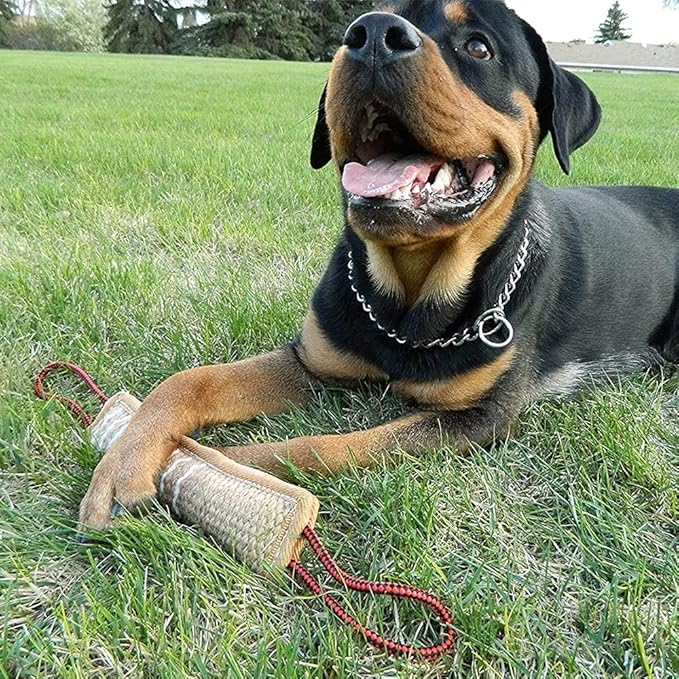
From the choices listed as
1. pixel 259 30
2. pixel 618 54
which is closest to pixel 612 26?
pixel 618 54

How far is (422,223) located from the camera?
2.12 meters

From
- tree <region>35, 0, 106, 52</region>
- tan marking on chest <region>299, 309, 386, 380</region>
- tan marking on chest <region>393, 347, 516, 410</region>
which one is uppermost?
tree <region>35, 0, 106, 52</region>

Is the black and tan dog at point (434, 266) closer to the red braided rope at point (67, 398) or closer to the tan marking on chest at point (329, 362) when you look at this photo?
the tan marking on chest at point (329, 362)

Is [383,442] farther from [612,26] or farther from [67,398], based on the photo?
[612,26]

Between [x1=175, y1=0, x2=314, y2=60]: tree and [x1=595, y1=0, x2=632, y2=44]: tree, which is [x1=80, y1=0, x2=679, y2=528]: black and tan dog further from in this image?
[x1=595, y1=0, x2=632, y2=44]: tree

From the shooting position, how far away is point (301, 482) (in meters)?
2.03

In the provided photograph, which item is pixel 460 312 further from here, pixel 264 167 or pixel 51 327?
pixel 264 167

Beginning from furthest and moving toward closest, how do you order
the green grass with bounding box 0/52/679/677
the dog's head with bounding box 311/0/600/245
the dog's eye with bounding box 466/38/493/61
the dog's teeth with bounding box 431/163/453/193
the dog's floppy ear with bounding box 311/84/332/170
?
the dog's floppy ear with bounding box 311/84/332/170 → the dog's eye with bounding box 466/38/493/61 → the dog's teeth with bounding box 431/163/453/193 → the dog's head with bounding box 311/0/600/245 → the green grass with bounding box 0/52/679/677

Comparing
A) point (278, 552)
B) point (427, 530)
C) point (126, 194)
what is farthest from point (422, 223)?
point (126, 194)

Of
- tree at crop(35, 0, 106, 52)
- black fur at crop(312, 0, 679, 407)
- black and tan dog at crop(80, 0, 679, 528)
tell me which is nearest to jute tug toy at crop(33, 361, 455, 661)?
black and tan dog at crop(80, 0, 679, 528)

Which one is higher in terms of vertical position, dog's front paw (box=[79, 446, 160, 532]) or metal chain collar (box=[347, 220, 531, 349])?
metal chain collar (box=[347, 220, 531, 349])

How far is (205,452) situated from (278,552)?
1.41ft

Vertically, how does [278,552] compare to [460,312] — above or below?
below

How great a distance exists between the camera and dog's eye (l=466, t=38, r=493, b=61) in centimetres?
228
